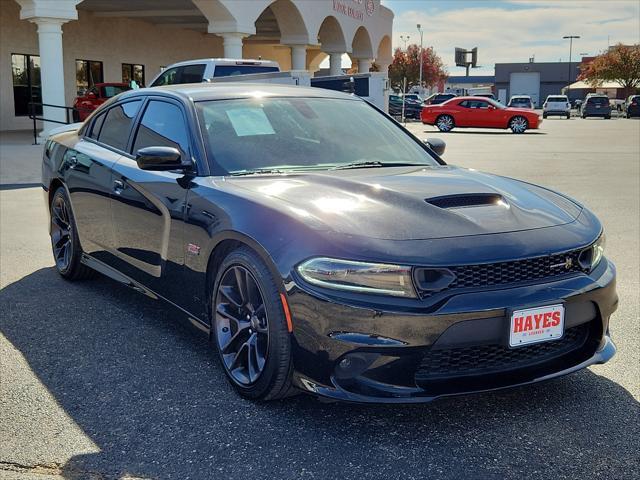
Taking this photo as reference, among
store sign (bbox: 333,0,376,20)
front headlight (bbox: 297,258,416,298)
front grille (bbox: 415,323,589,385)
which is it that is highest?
store sign (bbox: 333,0,376,20)

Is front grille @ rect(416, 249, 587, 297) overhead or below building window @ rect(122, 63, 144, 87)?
below

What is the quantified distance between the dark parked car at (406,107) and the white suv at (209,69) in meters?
27.6

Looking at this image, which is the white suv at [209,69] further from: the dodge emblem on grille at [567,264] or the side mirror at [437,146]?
the dodge emblem on grille at [567,264]

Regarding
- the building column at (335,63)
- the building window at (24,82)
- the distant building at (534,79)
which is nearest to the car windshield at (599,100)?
the building column at (335,63)

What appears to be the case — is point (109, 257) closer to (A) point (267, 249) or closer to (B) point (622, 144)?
(A) point (267, 249)

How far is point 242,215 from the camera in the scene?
11.4ft

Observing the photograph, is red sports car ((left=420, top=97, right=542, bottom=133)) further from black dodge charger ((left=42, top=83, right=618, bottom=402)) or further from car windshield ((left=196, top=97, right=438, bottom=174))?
black dodge charger ((left=42, top=83, right=618, bottom=402))

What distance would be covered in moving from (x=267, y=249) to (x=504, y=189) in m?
1.37

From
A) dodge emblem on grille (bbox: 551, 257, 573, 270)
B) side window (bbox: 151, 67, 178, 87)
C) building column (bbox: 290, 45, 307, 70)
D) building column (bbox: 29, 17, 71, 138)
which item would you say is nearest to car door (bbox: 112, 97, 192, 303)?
dodge emblem on grille (bbox: 551, 257, 573, 270)

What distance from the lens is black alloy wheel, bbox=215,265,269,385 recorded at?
3416 mm

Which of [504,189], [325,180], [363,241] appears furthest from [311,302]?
[504,189]

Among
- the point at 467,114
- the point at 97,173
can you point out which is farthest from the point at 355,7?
the point at 97,173

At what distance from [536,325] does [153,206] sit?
2335 millimetres

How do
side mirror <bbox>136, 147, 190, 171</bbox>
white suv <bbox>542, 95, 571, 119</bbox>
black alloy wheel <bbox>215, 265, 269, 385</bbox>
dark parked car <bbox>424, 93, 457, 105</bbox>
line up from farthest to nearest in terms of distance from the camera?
white suv <bbox>542, 95, 571, 119</bbox>
dark parked car <bbox>424, 93, 457, 105</bbox>
side mirror <bbox>136, 147, 190, 171</bbox>
black alloy wheel <bbox>215, 265, 269, 385</bbox>
